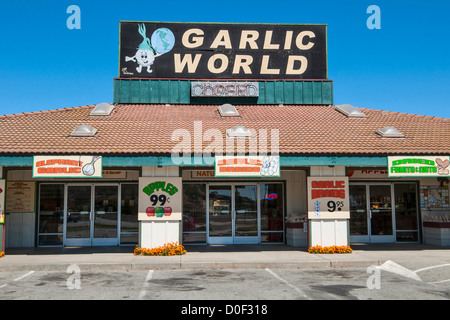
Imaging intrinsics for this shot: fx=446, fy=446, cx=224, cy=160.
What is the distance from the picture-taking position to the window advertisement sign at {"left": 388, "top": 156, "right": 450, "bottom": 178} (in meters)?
13.5

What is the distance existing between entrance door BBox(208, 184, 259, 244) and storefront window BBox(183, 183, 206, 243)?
251 mm

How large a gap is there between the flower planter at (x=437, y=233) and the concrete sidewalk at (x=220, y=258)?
0.59 metres

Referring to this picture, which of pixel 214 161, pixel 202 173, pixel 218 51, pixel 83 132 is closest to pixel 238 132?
pixel 214 161

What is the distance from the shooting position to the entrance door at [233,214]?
1599cm

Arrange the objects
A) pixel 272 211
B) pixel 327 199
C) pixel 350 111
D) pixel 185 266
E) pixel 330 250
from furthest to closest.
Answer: pixel 350 111
pixel 272 211
pixel 327 199
pixel 330 250
pixel 185 266

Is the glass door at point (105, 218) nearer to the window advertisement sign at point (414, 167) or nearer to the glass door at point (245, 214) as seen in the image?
the glass door at point (245, 214)

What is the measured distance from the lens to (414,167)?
1355cm

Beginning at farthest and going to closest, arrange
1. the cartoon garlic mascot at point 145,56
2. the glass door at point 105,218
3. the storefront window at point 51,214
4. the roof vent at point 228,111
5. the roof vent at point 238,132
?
the cartoon garlic mascot at point 145,56, the roof vent at point 228,111, the glass door at point 105,218, the storefront window at point 51,214, the roof vent at point 238,132

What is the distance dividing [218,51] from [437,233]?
12.2 metres

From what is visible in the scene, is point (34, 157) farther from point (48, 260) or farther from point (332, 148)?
point (332, 148)

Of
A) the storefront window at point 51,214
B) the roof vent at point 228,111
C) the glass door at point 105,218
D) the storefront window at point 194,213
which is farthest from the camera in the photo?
the roof vent at point 228,111

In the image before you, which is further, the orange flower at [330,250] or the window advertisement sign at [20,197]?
the window advertisement sign at [20,197]

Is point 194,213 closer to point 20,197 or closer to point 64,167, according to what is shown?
point 64,167

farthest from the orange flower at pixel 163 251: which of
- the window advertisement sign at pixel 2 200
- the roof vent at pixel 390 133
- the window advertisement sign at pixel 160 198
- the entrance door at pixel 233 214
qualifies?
the roof vent at pixel 390 133
